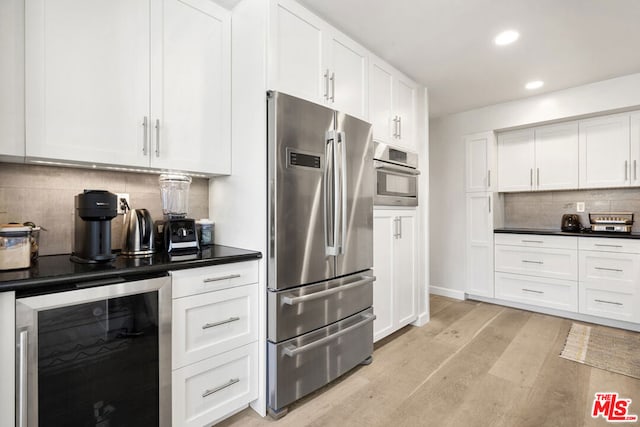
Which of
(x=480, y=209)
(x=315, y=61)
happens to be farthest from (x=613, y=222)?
(x=315, y=61)

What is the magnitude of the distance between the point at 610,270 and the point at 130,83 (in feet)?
14.7

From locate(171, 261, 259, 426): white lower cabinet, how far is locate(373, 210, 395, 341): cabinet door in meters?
1.16

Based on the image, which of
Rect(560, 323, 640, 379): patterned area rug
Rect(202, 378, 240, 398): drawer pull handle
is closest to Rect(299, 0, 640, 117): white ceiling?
Rect(202, 378, 240, 398): drawer pull handle

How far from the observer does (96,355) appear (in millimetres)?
1260

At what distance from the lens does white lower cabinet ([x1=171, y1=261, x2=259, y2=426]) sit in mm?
1488

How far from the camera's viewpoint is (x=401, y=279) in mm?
2867

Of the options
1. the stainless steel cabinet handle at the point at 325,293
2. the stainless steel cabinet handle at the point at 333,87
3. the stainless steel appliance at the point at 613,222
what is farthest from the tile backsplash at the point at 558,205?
the stainless steel cabinet handle at the point at 333,87

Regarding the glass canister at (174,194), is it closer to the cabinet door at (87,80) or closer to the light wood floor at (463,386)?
the cabinet door at (87,80)

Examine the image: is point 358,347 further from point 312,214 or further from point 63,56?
point 63,56

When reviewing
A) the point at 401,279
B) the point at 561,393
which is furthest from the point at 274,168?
the point at 561,393

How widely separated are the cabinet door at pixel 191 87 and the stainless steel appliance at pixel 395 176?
1.25 m

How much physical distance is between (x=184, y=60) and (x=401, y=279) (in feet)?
8.01

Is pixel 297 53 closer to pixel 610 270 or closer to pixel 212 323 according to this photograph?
pixel 212 323

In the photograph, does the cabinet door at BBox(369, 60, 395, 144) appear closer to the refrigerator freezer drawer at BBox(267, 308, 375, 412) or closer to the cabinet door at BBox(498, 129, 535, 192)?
the refrigerator freezer drawer at BBox(267, 308, 375, 412)
